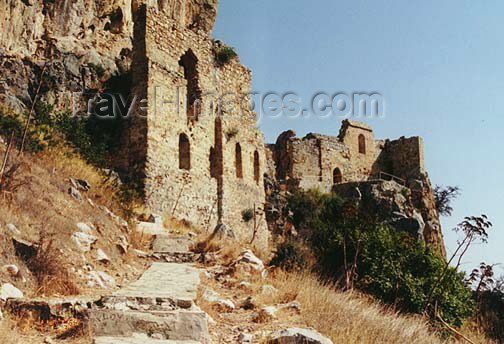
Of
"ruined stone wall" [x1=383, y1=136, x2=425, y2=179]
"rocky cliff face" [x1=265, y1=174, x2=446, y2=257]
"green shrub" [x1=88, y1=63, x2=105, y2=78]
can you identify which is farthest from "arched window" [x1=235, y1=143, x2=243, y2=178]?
"ruined stone wall" [x1=383, y1=136, x2=425, y2=179]

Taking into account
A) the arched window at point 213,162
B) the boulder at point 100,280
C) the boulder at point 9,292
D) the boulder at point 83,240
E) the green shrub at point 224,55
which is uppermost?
the green shrub at point 224,55

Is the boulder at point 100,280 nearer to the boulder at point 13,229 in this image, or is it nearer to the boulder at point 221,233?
the boulder at point 13,229

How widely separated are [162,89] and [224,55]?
147 inches

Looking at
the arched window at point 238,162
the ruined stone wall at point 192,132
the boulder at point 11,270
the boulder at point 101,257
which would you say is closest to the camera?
the boulder at point 11,270

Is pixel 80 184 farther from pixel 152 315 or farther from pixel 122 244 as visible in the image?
pixel 152 315

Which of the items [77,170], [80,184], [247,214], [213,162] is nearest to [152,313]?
[80,184]

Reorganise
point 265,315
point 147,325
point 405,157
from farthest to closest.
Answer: point 405,157 < point 265,315 < point 147,325

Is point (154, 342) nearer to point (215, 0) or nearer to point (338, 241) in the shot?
point (338, 241)

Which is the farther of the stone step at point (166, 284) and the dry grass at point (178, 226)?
the dry grass at point (178, 226)

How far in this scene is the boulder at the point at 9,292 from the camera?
4.63 meters

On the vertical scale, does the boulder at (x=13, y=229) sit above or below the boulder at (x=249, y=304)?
above

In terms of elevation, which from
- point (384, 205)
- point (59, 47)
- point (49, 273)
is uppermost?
point (59, 47)

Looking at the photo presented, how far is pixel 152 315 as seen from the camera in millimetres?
4676

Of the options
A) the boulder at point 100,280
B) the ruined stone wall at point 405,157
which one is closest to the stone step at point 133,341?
the boulder at point 100,280
